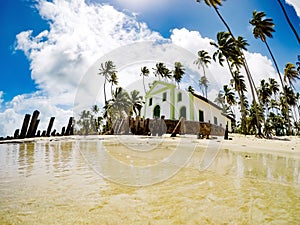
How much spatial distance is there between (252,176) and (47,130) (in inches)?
916

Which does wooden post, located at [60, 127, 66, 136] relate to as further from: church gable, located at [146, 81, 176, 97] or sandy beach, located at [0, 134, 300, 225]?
sandy beach, located at [0, 134, 300, 225]

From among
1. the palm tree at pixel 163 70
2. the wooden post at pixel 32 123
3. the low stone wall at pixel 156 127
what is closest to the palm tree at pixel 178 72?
the palm tree at pixel 163 70

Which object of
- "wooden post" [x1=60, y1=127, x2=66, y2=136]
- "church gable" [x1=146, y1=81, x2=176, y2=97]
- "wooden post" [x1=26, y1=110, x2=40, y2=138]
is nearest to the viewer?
"wooden post" [x1=26, y1=110, x2=40, y2=138]

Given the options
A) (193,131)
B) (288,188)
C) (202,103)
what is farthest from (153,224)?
(202,103)

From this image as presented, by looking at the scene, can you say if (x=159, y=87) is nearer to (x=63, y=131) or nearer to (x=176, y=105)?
(x=176, y=105)

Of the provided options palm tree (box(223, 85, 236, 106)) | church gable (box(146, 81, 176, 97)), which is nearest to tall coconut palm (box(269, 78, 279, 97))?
palm tree (box(223, 85, 236, 106))

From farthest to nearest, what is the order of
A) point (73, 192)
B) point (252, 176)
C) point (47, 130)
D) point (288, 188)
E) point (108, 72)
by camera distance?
point (108, 72) < point (47, 130) < point (252, 176) < point (288, 188) < point (73, 192)

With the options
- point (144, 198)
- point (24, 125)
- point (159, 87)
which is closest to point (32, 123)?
point (24, 125)

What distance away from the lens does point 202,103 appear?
116 ft

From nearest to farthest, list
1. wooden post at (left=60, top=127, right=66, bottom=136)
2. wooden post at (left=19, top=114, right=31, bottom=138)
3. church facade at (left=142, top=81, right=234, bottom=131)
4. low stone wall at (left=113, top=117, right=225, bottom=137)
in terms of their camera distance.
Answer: wooden post at (left=19, top=114, right=31, bottom=138), low stone wall at (left=113, top=117, right=225, bottom=137), wooden post at (left=60, top=127, right=66, bottom=136), church facade at (left=142, top=81, right=234, bottom=131)

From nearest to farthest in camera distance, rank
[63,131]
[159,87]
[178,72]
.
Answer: [63,131], [159,87], [178,72]

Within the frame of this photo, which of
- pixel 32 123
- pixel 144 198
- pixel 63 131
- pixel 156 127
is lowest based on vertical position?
pixel 144 198

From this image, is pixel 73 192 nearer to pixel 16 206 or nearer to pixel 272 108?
pixel 16 206

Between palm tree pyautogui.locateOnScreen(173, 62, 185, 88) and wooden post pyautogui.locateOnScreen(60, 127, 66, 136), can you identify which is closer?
wooden post pyautogui.locateOnScreen(60, 127, 66, 136)
